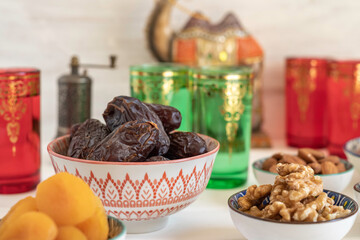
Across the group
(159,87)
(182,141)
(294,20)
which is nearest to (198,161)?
(182,141)

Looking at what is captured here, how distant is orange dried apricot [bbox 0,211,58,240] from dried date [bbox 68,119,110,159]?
0.64 feet

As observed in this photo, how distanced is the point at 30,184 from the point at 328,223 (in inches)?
20.3

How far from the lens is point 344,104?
118 cm

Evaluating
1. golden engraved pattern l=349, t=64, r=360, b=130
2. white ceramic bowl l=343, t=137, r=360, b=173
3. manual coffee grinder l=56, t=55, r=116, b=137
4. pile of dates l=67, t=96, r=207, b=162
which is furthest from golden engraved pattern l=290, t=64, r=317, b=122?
pile of dates l=67, t=96, r=207, b=162

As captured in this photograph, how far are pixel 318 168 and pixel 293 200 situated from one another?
243 millimetres

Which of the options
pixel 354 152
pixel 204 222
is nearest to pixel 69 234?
pixel 204 222

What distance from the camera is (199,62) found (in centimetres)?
125

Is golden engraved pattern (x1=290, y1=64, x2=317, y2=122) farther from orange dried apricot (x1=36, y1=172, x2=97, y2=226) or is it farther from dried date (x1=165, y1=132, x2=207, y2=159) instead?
orange dried apricot (x1=36, y1=172, x2=97, y2=226)

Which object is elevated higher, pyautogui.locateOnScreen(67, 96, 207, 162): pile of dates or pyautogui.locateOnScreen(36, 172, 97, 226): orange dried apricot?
pyautogui.locateOnScreen(67, 96, 207, 162): pile of dates

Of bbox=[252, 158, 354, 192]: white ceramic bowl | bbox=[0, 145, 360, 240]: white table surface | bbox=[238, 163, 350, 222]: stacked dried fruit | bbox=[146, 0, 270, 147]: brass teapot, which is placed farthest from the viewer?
bbox=[146, 0, 270, 147]: brass teapot

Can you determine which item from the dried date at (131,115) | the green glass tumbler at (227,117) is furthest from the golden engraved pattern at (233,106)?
the dried date at (131,115)

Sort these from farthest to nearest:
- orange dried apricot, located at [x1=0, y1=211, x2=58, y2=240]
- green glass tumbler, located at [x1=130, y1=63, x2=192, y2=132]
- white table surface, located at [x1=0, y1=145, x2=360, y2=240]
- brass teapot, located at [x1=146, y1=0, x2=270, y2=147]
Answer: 1. brass teapot, located at [x1=146, y1=0, x2=270, y2=147]
2. green glass tumbler, located at [x1=130, y1=63, x2=192, y2=132]
3. white table surface, located at [x1=0, y1=145, x2=360, y2=240]
4. orange dried apricot, located at [x1=0, y1=211, x2=58, y2=240]

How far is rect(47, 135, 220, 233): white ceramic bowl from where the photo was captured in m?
0.64

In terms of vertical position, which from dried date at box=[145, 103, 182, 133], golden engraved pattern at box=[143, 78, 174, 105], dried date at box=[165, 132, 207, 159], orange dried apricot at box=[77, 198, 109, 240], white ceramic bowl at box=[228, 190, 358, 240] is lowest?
white ceramic bowl at box=[228, 190, 358, 240]
